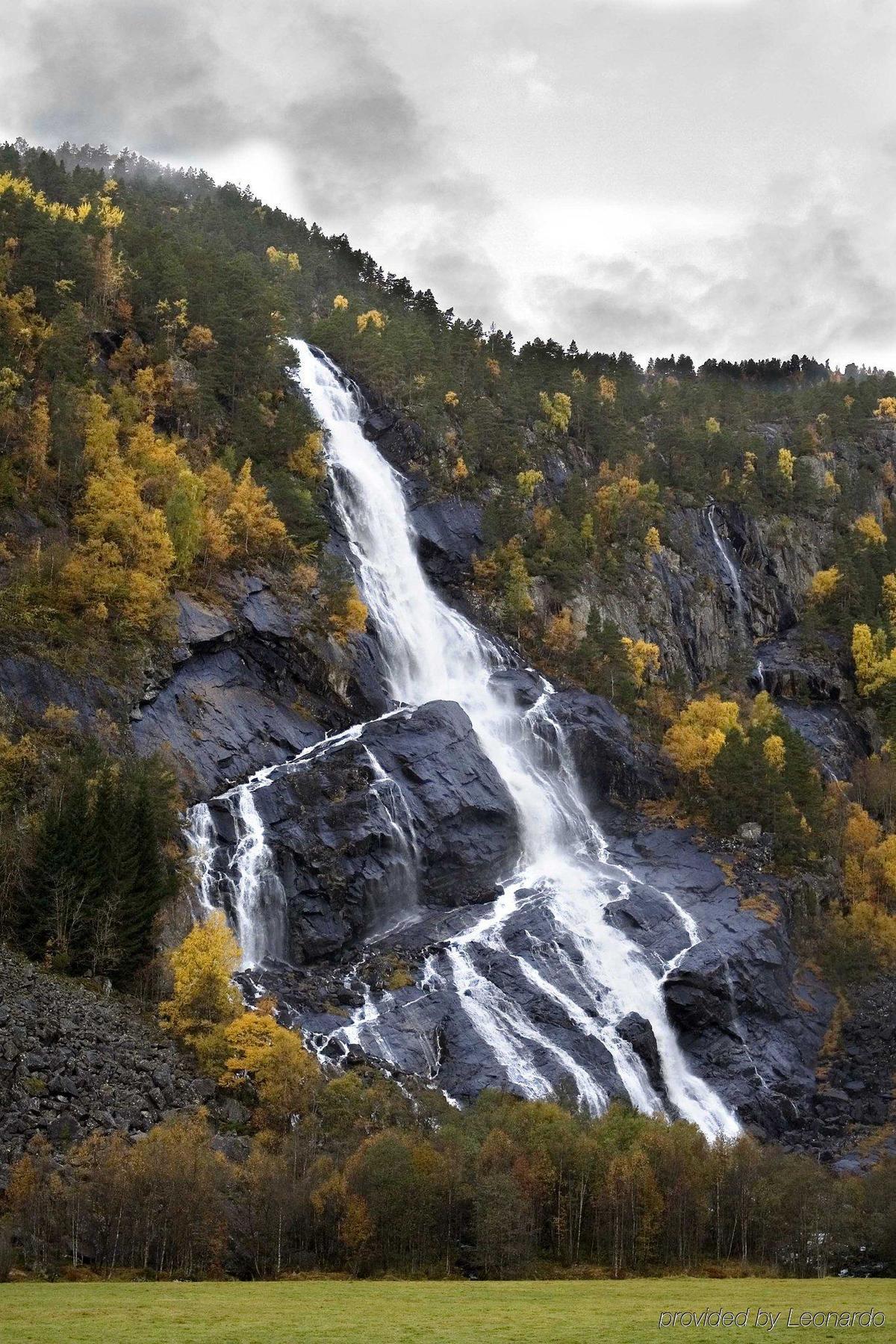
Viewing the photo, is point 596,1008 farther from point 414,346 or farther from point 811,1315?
point 414,346

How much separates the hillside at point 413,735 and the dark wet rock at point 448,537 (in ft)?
1.30

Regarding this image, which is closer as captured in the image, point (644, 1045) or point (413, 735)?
point (644, 1045)

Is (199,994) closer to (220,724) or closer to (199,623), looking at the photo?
Answer: (220,724)

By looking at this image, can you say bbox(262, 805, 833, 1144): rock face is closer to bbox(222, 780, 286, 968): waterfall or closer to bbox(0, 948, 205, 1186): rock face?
bbox(222, 780, 286, 968): waterfall

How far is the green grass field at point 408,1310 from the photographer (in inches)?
1312

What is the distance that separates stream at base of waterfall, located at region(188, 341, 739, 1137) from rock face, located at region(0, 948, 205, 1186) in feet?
31.9

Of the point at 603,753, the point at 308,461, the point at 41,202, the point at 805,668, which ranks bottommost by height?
the point at 603,753

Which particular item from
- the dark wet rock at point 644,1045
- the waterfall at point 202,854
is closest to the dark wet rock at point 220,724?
the waterfall at point 202,854

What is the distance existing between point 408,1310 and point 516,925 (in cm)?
4204

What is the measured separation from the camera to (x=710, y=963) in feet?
277

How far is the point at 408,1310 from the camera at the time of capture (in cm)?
4081

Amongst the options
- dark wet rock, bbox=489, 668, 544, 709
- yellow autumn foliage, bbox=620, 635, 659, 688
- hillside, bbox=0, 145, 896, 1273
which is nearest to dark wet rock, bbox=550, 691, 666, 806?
hillside, bbox=0, 145, 896, 1273

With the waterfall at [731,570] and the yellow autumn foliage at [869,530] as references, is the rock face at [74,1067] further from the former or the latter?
the yellow autumn foliage at [869,530]

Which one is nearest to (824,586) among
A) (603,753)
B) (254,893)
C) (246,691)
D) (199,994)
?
(603,753)
